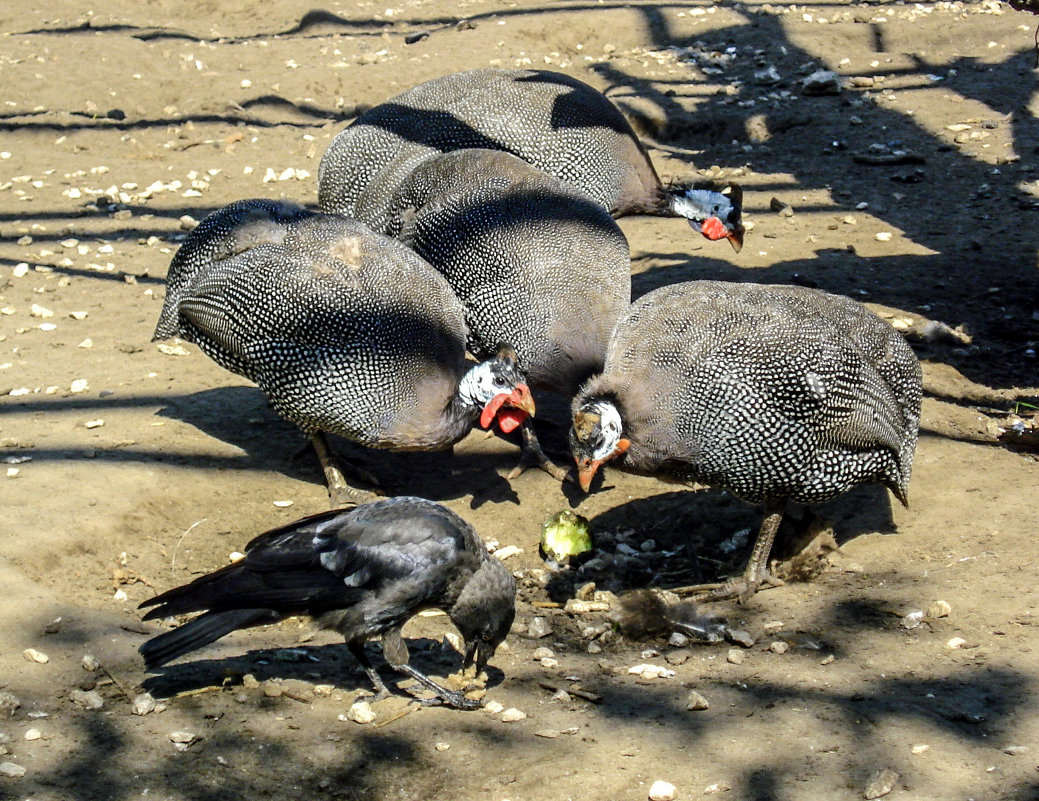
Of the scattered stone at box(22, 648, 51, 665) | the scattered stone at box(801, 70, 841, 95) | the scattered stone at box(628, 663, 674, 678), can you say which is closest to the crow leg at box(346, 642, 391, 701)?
the scattered stone at box(628, 663, 674, 678)

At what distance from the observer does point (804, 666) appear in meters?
3.58

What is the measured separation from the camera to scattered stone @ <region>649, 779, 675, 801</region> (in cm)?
282

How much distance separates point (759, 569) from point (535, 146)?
9.12ft

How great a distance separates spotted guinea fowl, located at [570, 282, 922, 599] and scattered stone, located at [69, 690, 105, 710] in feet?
5.66

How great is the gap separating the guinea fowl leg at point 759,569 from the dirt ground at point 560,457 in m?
0.15

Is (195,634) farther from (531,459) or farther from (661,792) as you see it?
(531,459)

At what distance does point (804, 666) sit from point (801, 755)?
0.62 meters

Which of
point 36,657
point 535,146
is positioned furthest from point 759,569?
point 535,146

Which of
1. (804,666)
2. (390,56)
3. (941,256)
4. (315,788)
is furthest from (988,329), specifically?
(390,56)

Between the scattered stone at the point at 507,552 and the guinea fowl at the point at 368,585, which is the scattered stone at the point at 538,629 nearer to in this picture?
the guinea fowl at the point at 368,585

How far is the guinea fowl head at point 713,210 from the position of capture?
6020mm

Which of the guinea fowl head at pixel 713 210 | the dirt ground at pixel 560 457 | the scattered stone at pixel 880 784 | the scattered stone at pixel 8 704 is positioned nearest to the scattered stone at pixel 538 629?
the dirt ground at pixel 560 457

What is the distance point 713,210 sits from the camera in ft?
20.0

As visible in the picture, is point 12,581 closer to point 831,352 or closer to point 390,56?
point 831,352
